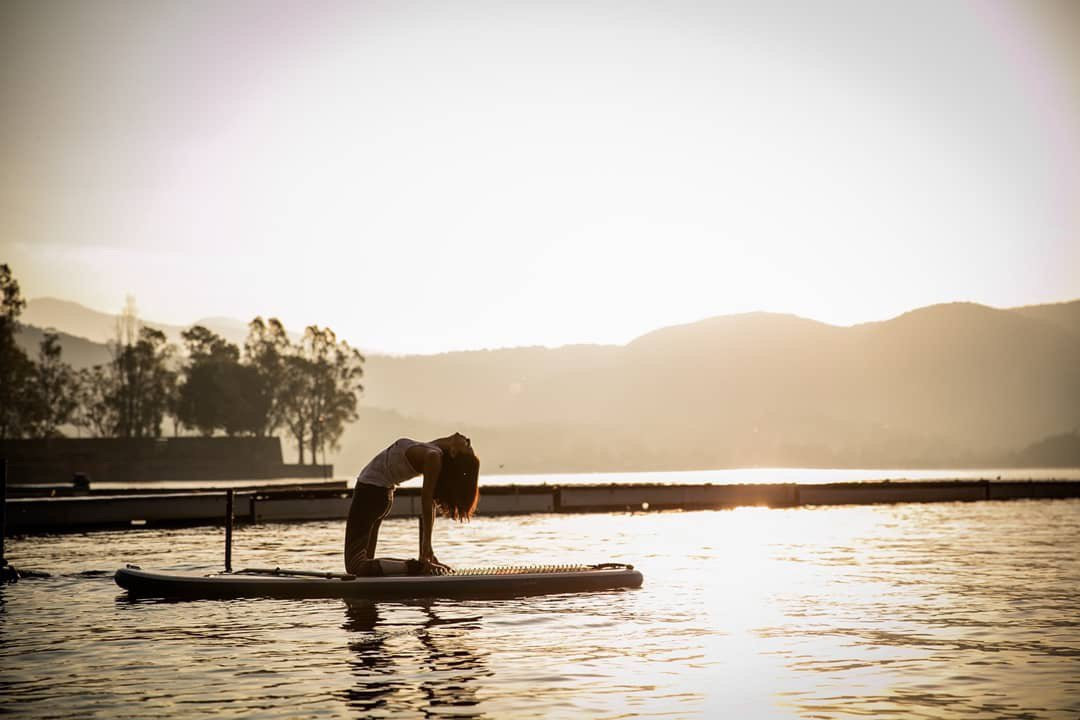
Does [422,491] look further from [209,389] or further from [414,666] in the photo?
[209,389]

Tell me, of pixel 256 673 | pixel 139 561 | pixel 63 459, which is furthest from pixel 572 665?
pixel 63 459

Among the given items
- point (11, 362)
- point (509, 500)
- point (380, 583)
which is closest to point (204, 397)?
point (11, 362)

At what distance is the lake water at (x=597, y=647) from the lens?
43.1ft

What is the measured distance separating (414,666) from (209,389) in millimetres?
156060

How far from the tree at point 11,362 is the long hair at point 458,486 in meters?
116

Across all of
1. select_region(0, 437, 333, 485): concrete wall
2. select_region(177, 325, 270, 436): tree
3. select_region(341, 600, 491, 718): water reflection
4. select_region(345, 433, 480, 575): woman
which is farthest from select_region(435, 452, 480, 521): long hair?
select_region(177, 325, 270, 436): tree

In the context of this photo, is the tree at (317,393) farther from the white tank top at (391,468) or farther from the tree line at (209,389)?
the white tank top at (391,468)

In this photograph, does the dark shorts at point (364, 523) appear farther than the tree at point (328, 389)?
No

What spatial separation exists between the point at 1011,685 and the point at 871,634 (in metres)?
4.56

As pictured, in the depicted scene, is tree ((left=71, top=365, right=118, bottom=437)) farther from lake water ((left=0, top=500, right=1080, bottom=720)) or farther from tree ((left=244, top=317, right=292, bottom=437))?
lake water ((left=0, top=500, right=1080, bottom=720))

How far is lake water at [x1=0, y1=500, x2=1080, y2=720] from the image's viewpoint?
13.1 metres

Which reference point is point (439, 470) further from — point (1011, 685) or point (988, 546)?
point (988, 546)

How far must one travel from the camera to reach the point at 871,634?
1878cm

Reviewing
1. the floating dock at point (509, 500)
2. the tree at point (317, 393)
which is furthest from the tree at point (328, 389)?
the floating dock at point (509, 500)
